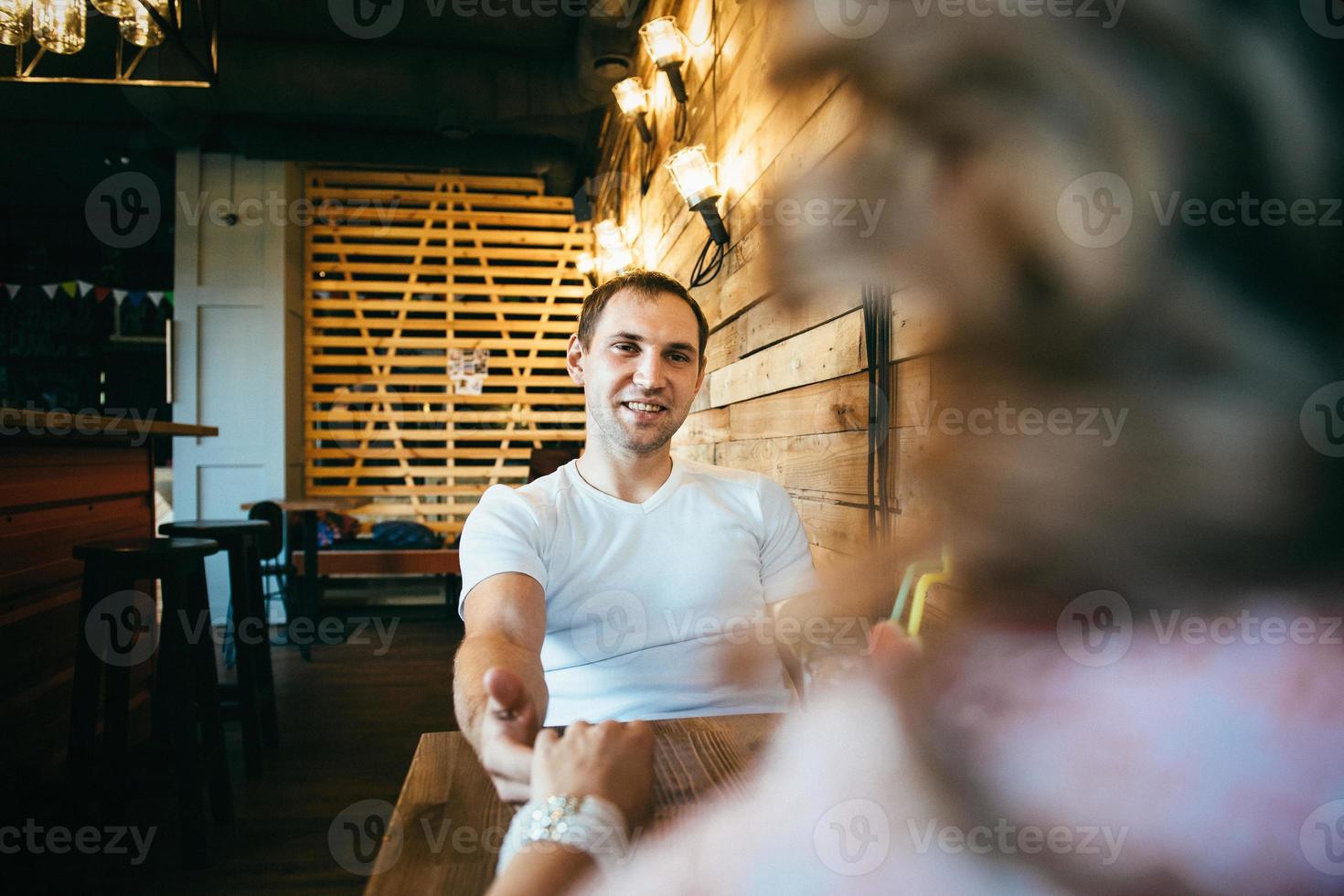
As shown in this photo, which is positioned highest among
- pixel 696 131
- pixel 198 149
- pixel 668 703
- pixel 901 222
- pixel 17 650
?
pixel 198 149

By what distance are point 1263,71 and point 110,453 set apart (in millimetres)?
3675

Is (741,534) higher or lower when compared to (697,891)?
higher

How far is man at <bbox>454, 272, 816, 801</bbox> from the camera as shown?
1.37 metres

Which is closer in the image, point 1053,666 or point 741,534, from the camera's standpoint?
point 1053,666

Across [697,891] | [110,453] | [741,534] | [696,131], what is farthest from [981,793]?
[110,453]

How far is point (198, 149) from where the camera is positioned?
6.02 metres

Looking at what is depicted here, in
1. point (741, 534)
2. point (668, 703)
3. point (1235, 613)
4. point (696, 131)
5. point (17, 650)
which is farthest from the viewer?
point (696, 131)

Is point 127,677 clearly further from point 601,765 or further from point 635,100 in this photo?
point 635,100

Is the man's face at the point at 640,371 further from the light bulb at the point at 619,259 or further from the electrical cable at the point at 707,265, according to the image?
the light bulb at the point at 619,259

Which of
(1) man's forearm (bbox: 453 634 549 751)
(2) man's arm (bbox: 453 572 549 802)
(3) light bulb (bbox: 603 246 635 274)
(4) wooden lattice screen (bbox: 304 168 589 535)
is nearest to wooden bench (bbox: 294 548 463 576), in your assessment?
(4) wooden lattice screen (bbox: 304 168 589 535)

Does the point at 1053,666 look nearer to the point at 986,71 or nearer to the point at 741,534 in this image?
the point at 986,71

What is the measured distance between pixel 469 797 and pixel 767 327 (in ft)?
4.85

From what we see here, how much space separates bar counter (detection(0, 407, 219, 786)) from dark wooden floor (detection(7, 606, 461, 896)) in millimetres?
416

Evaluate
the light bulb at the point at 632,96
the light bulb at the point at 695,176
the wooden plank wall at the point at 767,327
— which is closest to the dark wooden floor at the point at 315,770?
the wooden plank wall at the point at 767,327
